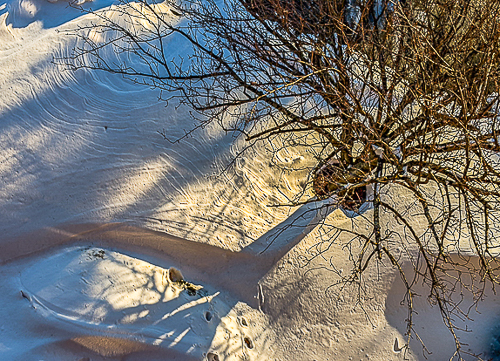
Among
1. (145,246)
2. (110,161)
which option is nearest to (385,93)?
(145,246)

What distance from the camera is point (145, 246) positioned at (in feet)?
13.4

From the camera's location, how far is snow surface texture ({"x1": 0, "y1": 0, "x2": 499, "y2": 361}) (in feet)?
11.8

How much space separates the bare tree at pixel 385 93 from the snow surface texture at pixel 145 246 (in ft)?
1.25

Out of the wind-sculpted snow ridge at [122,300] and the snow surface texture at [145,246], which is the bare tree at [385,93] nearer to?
the snow surface texture at [145,246]

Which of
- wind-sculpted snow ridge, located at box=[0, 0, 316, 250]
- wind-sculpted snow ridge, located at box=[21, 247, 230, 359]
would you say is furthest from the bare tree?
wind-sculpted snow ridge, located at box=[21, 247, 230, 359]

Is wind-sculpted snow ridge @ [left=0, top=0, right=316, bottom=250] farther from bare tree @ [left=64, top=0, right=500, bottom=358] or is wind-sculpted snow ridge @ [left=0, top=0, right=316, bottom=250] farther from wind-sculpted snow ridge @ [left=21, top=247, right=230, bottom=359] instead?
wind-sculpted snow ridge @ [left=21, top=247, right=230, bottom=359]

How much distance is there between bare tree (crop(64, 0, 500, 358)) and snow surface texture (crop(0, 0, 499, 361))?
38 centimetres

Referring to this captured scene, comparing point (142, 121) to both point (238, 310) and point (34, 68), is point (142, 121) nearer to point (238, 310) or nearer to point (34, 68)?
point (34, 68)

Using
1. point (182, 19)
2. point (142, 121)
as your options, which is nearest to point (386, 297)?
point (142, 121)

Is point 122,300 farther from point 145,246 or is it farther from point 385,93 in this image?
point 385,93

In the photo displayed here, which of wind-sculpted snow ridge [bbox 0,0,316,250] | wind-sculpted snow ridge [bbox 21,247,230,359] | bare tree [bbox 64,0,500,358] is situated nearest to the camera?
bare tree [bbox 64,0,500,358]

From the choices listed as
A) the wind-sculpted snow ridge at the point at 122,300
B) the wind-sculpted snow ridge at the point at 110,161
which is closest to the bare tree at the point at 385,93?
the wind-sculpted snow ridge at the point at 110,161

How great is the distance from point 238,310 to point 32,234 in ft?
8.10

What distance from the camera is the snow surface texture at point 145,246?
3592 mm
